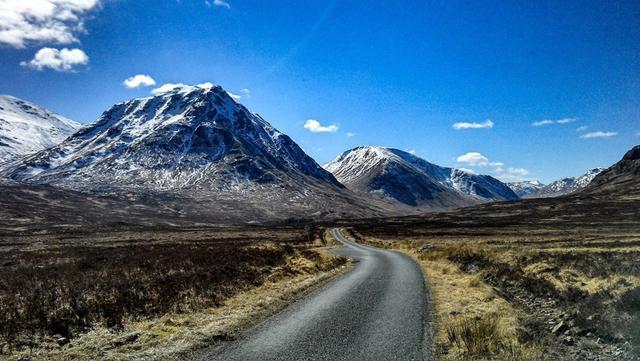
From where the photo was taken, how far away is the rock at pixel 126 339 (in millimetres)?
12844

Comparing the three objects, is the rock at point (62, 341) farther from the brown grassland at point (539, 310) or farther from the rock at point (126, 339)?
the brown grassland at point (539, 310)

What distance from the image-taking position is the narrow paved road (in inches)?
474

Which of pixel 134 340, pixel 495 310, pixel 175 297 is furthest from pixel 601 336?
pixel 175 297

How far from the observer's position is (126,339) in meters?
13.2

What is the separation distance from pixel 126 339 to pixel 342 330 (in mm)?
6699

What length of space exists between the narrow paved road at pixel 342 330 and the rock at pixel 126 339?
2929 millimetres

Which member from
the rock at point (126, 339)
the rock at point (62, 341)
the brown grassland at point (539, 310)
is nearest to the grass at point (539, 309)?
the brown grassland at point (539, 310)

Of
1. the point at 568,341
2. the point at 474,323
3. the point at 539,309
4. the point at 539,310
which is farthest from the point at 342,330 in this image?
the point at 539,309

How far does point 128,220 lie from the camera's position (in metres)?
192

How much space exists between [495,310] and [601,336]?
5.45 metres

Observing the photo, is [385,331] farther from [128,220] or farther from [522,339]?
[128,220]

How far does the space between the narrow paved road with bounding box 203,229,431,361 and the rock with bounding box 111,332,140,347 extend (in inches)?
115

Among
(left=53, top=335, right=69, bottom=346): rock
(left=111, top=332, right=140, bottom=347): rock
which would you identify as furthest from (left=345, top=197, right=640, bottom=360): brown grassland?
(left=53, top=335, right=69, bottom=346): rock

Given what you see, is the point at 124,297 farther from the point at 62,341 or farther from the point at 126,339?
the point at 126,339
